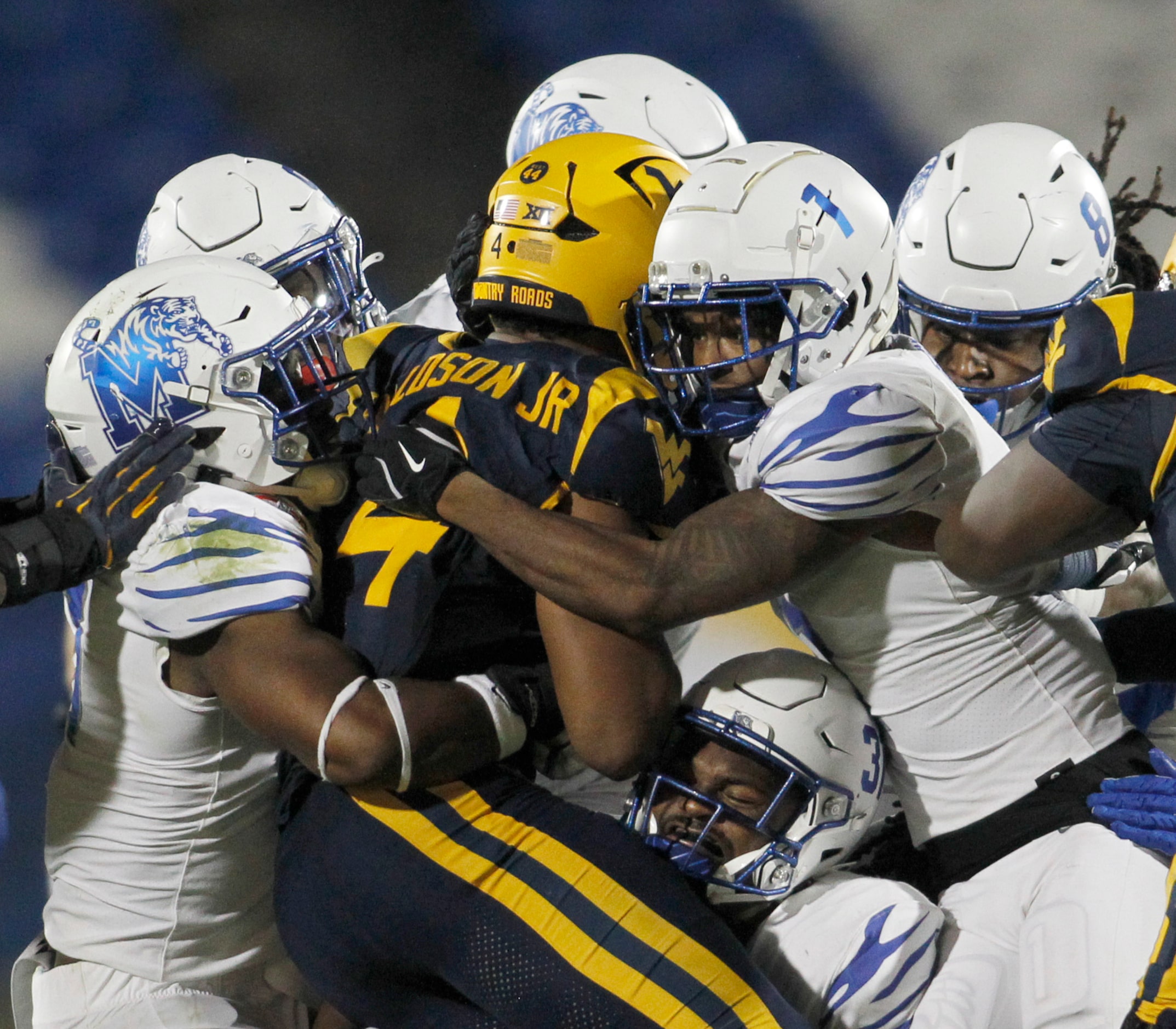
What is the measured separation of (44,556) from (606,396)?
0.83 meters

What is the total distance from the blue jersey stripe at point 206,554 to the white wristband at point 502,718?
0.35 metres

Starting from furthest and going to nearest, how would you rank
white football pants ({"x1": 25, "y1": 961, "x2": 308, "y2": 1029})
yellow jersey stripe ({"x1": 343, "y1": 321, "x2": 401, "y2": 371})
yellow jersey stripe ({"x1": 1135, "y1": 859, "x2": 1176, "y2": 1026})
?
yellow jersey stripe ({"x1": 343, "y1": 321, "x2": 401, "y2": 371}), white football pants ({"x1": 25, "y1": 961, "x2": 308, "y2": 1029}), yellow jersey stripe ({"x1": 1135, "y1": 859, "x2": 1176, "y2": 1026})

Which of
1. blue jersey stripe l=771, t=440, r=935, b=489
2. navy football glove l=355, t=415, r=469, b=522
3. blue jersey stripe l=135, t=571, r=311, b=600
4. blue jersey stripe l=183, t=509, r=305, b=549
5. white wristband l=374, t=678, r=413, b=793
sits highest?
blue jersey stripe l=771, t=440, r=935, b=489

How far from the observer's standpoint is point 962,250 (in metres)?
2.79

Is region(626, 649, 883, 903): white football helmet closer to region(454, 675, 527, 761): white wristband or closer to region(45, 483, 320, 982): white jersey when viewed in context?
region(454, 675, 527, 761): white wristband

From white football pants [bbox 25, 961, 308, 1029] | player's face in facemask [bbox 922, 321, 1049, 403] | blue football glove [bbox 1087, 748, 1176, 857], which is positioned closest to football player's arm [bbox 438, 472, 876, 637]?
blue football glove [bbox 1087, 748, 1176, 857]

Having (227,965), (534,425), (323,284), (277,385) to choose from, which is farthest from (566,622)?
(323,284)

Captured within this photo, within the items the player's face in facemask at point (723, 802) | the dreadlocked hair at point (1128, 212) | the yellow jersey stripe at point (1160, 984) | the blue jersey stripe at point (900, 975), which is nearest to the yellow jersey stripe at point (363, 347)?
the player's face in facemask at point (723, 802)

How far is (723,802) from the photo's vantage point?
2.01 meters

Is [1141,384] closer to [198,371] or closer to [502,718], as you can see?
[502,718]

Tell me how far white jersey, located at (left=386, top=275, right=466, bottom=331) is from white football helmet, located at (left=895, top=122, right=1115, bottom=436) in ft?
3.62

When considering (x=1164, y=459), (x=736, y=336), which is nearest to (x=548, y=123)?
(x=736, y=336)

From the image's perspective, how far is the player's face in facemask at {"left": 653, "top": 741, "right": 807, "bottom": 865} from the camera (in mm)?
1996

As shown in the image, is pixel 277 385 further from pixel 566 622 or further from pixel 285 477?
pixel 566 622
